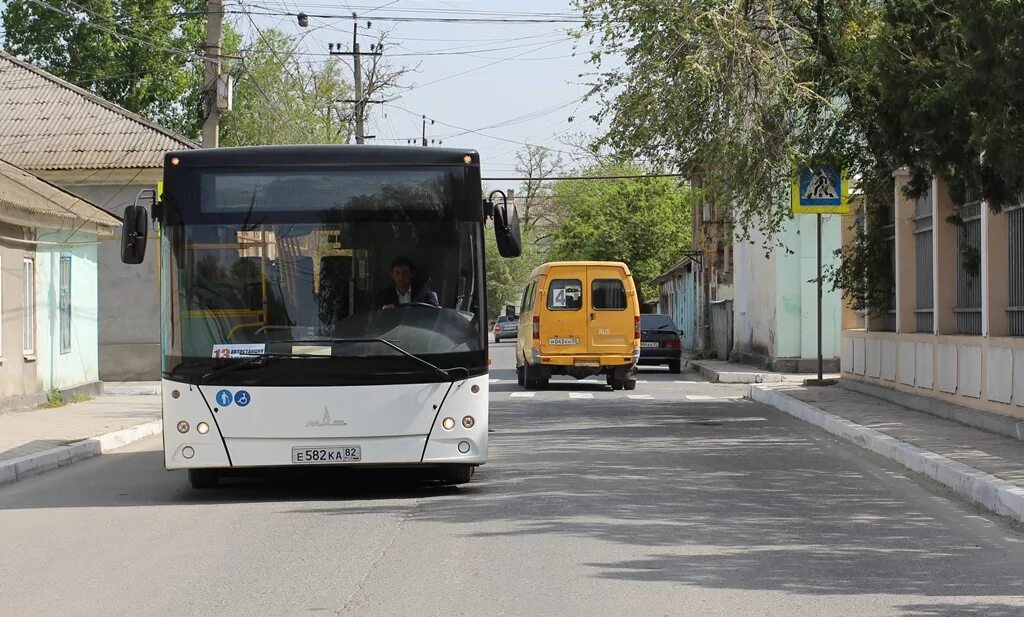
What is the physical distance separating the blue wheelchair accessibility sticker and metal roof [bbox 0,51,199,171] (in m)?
21.4

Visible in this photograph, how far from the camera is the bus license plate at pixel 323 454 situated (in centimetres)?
1105

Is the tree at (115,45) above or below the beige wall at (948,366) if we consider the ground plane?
above

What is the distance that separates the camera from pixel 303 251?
36.7 feet

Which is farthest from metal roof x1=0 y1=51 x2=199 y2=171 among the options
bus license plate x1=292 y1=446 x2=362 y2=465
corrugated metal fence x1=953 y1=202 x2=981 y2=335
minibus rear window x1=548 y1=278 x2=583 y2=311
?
bus license plate x1=292 y1=446 x2=362 y2=465

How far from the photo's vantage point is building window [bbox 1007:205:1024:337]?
16.2m

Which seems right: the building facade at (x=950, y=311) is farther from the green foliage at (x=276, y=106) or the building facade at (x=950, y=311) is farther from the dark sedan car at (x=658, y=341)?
the green foliage at (x=276, y=106)

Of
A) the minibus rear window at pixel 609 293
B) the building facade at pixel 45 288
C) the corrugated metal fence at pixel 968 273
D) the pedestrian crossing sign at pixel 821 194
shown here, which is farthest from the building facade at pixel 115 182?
the corrugated metal fence at pixel 968 273

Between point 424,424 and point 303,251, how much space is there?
1.71 metres

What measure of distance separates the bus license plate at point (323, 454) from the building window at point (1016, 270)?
8.92 m

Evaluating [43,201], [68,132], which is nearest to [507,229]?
[43,201]

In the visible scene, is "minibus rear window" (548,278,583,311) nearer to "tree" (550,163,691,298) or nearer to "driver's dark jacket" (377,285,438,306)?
"driver's dark jacket" (377,285,438,306)

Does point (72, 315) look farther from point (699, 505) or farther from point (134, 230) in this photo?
point (699, 505)

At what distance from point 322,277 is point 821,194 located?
13.0 meters

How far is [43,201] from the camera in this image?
22.7m
